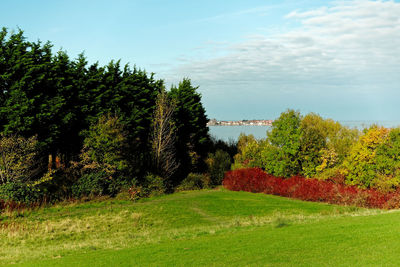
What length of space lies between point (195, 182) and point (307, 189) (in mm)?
12260

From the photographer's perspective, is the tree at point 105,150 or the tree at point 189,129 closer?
the tree at point 105,150

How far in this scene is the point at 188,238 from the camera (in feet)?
53.0

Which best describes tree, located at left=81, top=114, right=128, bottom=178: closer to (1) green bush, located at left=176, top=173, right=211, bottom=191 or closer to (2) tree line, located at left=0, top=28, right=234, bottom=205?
(2) tree line, located at left=0, top=28, right=234, bottom=205

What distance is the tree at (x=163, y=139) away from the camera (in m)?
38.3

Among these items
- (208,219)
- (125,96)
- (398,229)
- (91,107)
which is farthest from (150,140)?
(398,229)

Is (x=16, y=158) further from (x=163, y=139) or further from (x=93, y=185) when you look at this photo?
(x=163, y=139)

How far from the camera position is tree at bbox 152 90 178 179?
38281 millimetres

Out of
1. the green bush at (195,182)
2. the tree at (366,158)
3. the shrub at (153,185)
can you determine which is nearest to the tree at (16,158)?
the shrub at (153,185)

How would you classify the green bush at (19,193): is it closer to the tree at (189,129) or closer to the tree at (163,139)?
the tree at (163,139)

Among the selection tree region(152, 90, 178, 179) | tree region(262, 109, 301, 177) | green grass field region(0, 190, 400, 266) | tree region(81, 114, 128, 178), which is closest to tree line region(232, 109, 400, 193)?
tree region(262, 109, 301, 177)

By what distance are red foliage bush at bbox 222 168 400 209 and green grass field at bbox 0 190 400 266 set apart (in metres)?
2.34

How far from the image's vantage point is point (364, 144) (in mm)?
32094

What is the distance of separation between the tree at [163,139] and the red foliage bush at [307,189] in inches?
284

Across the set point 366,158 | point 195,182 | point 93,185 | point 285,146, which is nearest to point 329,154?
point 285,146
